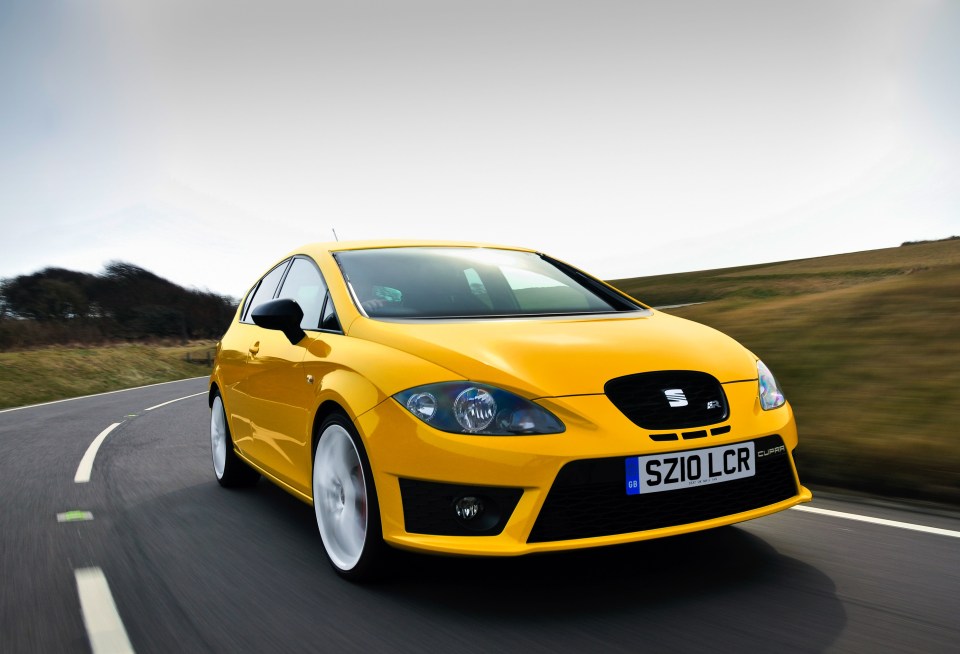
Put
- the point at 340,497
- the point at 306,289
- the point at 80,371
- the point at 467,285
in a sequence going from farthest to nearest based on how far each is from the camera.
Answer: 1. the point at 80,371
2. the point at 306,289
3. the point at 467,285
4. the point at 340,497

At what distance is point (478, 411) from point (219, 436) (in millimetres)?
3622

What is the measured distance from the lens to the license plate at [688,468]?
2930mm

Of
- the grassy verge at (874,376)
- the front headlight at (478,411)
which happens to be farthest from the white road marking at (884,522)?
the front headlight at (478,411)

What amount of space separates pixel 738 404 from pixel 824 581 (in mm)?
779

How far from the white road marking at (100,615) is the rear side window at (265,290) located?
1.96 m

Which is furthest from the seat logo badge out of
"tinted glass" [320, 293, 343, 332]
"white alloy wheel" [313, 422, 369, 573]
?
"tinted glass" [320, 293, 343, 332]

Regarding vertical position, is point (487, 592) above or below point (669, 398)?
below

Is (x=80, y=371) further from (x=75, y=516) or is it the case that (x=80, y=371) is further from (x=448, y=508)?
(x=448, y=508)

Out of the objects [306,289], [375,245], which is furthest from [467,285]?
[306,289]

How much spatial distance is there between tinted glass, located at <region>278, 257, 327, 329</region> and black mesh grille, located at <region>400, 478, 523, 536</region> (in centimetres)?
141

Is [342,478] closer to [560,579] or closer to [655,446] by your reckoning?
[560,579]

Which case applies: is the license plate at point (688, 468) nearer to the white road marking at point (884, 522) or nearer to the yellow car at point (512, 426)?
the yellow car at point (512, 426)

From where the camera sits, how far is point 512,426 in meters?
2.98

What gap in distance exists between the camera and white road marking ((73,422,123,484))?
655 cm
